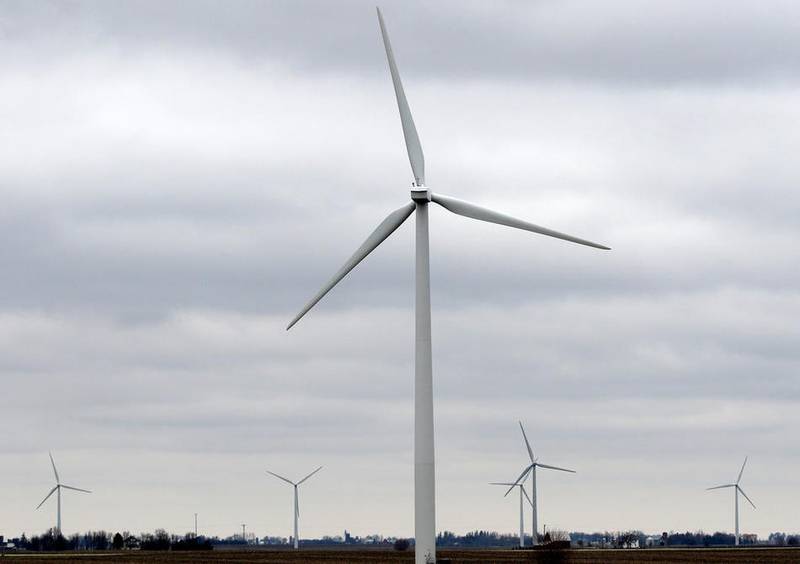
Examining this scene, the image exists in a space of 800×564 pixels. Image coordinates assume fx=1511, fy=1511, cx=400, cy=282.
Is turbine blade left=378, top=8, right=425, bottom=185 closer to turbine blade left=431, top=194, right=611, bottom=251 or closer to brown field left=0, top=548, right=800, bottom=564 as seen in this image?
turbine blade left=431, top=194, right=611, bottom=251

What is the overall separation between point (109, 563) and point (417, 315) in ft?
184

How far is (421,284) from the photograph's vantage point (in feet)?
229

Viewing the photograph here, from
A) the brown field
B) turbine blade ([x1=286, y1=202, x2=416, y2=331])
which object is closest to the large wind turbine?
turbine blade ([x1=286, y1=202, x2=416, y2=331])

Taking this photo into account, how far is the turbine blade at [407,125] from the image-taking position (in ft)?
241

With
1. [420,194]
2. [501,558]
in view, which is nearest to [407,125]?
[420,194]

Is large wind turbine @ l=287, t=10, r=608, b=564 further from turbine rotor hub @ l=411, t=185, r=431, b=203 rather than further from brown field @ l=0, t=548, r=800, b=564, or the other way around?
brown field @ l=0, t=548, r=800, b=564

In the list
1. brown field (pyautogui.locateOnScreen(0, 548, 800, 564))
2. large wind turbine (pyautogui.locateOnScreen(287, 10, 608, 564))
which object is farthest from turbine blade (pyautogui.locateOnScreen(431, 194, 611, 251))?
brown field (pyautogui.locateOnScreen(0, 548, 800, 564))

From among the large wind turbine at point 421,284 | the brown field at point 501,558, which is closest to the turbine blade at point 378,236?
the large wind turbine at point 421,284

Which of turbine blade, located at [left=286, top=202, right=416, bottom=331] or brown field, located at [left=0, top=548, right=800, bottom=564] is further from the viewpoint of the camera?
brown field, located at [left=0, top=548, right=800, bottom=564]

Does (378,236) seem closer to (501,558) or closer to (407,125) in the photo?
(407,125)

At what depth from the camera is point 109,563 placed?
11606 cm

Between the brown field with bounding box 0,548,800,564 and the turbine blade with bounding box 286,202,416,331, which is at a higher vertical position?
the turbine blade with bounding box 286,202,416,331

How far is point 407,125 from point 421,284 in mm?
9825

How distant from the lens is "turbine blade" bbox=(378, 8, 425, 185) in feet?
241
